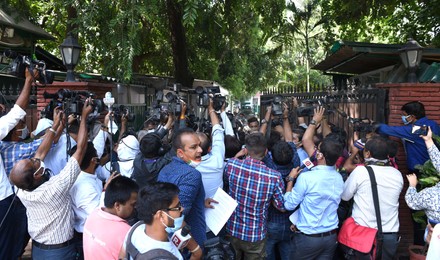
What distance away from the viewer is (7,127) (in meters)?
3.76

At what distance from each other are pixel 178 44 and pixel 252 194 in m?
9.31

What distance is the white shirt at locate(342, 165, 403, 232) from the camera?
3.86 m

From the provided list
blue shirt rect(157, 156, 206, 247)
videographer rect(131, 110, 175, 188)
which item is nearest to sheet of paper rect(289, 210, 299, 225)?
blue shirt rect(157, 156, 206, 247)

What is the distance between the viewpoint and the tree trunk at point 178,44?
468 inches

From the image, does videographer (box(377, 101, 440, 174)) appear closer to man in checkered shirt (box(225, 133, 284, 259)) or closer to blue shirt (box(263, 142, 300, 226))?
blue shirt (box(263, 142, 300, 226))

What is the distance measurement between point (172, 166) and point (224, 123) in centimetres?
184

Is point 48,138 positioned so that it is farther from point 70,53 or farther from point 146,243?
point 70,53

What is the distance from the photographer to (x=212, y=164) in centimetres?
382

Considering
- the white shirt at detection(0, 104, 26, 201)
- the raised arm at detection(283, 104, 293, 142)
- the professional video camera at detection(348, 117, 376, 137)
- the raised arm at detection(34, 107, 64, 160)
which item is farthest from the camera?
the raised arm at detection(283, 104, 293, 142)

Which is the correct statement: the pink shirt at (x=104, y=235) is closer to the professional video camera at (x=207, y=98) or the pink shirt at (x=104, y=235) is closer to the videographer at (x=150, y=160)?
the videographer at (x=150, y=160)

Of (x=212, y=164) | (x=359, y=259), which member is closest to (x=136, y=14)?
(x=212, y=164)

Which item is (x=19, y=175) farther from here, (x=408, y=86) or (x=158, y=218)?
(x=408, y=86)

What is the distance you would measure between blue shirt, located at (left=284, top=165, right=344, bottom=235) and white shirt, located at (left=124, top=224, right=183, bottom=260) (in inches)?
67.4

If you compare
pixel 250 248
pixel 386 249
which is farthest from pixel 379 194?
pixel 250 248
